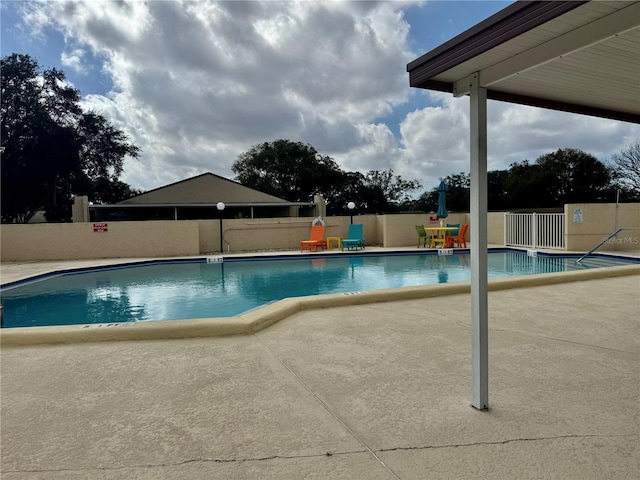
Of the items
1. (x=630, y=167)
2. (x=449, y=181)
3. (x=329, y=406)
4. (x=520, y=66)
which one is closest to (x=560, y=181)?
A: (x=630, y=167)

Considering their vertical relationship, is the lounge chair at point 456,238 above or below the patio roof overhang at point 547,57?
below

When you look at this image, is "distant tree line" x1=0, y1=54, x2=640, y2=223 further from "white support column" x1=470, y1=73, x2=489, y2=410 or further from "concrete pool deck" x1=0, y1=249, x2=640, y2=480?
"white support column" x1=470, y1=73, x2=489, y2=410

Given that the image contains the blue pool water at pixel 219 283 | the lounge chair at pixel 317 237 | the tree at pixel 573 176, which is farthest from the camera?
the tree at pixel 573 176

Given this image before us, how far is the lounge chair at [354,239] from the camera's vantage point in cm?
1451

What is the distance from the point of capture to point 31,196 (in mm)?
21922

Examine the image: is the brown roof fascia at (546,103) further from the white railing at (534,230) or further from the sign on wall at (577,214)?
the white railing at (534,230)

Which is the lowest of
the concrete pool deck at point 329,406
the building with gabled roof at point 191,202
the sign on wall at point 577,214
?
the concrete pool deck at point 329,406

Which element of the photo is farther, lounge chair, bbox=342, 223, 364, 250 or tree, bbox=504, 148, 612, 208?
tree, bbox=504, 148, 612, 208

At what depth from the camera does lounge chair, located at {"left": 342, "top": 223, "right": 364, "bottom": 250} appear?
47.6ft

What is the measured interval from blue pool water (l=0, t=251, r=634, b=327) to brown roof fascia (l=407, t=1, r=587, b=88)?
4695 mm

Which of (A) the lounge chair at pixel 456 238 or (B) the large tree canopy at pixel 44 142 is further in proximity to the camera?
(B) the large tree canopy at pixel 44 142

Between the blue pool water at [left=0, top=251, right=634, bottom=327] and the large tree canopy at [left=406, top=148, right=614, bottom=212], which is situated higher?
the large tree canopy at [left=406, top=148, right=614, bottom=212]

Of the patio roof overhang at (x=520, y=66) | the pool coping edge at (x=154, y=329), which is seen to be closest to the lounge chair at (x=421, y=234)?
the pool coping edge at (x=154, y=329)

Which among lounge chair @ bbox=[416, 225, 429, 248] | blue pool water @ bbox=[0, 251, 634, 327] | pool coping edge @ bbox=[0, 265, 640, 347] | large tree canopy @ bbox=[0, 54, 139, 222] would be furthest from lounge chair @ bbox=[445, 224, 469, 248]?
large tree canopy @ bbox=[0, 54, 139, 222]
